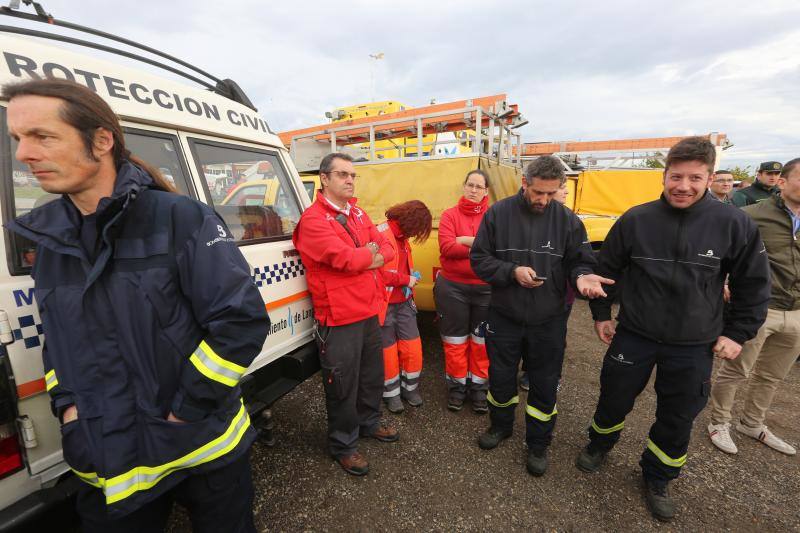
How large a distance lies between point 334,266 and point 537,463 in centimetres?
185

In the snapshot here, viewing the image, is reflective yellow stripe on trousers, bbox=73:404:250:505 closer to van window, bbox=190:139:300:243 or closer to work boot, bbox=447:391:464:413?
van window, bbox=190:139:300:243

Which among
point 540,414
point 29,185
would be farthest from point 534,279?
point 29,185

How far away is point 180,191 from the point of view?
1.90 m

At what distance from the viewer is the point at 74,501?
131 cm

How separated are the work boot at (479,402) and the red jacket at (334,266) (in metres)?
1.41

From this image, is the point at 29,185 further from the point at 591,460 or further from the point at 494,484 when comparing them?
the point at 591,460

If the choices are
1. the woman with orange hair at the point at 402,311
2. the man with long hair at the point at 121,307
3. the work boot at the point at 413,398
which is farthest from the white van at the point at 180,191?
the work boot at the point at 413,398

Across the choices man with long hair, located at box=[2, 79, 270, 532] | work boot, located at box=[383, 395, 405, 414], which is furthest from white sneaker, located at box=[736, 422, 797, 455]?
man with long hair, located at box=[2, 79, 270, 532]

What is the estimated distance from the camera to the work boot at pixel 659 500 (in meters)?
2.09

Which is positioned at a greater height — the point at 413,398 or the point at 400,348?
the point at 400,348

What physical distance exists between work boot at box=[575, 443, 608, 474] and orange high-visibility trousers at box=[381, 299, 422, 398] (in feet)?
4.39

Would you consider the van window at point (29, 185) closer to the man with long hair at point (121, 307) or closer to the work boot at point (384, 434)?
the man with long hair at point (121, 307)

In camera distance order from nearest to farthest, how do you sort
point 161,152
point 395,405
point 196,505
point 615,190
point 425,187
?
1. point 196,505
2. point 161,152
3. point 395,405
4. point 425,187
5. point 615,190

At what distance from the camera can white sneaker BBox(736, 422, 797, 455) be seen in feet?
8.64
